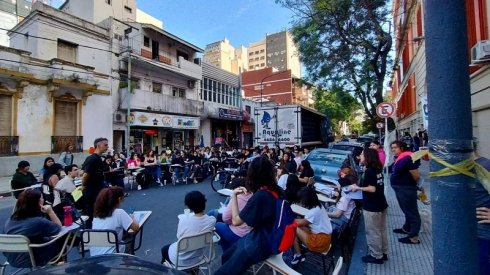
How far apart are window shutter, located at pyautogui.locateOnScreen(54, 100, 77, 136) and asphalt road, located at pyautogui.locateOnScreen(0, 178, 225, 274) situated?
659 centimetres

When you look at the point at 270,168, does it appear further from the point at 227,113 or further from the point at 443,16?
the point at 227,113

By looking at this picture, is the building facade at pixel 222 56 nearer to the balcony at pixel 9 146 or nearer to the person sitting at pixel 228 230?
the balcony at pixel 9 146

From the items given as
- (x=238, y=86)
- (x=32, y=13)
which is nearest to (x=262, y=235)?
(x=32, y=13)

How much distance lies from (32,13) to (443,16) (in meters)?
18.8

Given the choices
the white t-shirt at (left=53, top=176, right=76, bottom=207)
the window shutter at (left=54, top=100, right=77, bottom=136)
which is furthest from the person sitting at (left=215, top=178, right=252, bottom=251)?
the window shutter at (left=54, top=100, right=77, bottom=136)

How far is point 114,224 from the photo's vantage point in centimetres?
328

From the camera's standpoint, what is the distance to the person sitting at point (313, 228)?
3545mm

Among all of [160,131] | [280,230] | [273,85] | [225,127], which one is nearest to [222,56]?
[273,85]

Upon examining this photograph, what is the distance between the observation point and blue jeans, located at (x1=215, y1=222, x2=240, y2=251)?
3.56m

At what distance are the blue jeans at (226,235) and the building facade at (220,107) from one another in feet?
66.3

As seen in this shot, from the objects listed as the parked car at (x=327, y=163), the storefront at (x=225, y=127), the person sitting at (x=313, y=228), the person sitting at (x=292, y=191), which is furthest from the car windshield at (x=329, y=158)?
the storefront at (x=225, y=127)

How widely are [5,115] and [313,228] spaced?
1564 centimetres

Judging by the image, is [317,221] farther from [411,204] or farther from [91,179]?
[91,179]

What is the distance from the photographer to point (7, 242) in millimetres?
2896
